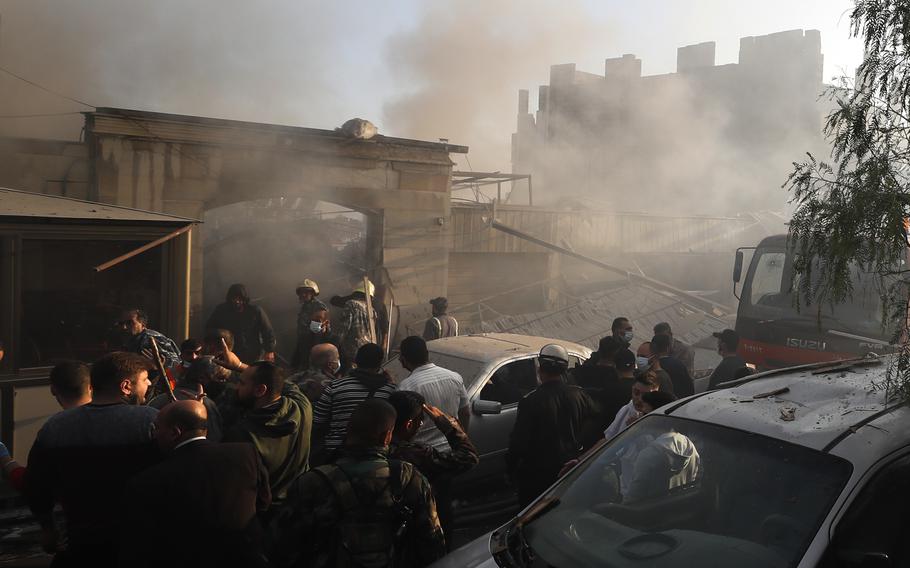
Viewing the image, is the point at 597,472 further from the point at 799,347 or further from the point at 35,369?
the point at 799,347

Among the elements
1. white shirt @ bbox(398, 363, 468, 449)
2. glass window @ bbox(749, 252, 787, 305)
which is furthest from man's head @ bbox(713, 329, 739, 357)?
white shirt @ bbox(398, 363, 468, 449)

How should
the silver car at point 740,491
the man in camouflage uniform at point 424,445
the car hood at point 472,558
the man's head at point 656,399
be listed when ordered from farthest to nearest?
1. the man's head at point 656,399
2. the man in camouflage uniform at point 424,445
3. the car hood at point 472,558
4. the silver car at point 740,491

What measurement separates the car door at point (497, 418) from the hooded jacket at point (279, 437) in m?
1.85

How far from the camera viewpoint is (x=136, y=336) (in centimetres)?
539

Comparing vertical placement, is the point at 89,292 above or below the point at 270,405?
above

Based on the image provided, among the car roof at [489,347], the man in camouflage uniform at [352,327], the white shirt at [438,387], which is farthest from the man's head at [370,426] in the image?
the man in camouflage uniform at [352,327]

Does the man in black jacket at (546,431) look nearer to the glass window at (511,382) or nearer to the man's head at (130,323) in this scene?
the glass window at (511,382)

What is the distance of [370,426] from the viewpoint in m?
2.48

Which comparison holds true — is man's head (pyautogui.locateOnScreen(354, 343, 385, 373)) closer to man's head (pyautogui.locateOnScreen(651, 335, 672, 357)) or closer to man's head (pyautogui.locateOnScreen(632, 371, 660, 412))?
man's head (pyautogui.locateOnScreen(632, 371, 660, 412))

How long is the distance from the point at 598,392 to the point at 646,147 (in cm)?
3329

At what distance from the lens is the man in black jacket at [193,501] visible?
7.61 feet

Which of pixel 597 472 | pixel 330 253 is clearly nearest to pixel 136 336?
pixel 597 472

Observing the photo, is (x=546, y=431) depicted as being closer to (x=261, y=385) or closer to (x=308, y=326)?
(x=261, y=385)

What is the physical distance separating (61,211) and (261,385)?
3358 millimetres
